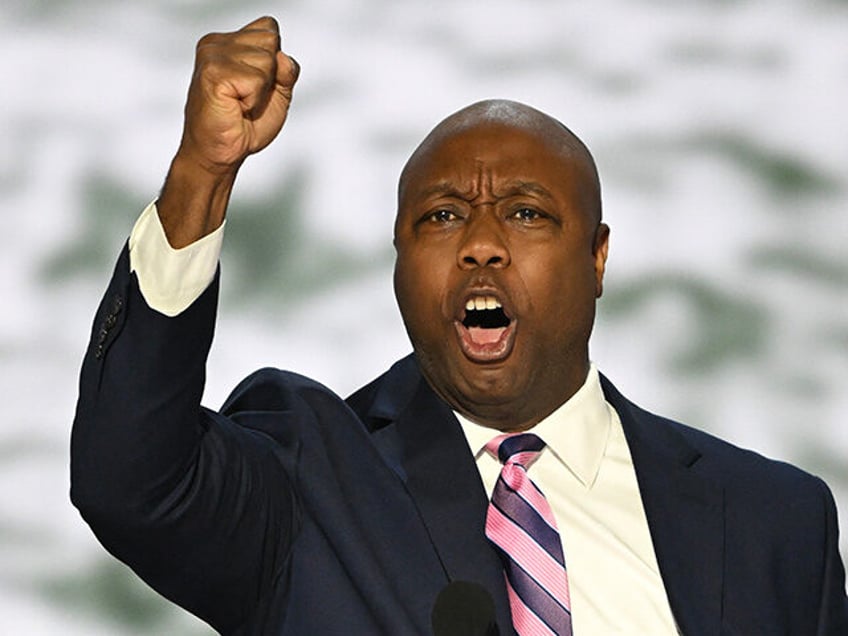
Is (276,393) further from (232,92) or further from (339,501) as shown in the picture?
(232,92)

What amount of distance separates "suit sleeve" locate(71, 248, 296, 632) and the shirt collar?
0.38 m

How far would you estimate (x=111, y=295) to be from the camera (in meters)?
1.84

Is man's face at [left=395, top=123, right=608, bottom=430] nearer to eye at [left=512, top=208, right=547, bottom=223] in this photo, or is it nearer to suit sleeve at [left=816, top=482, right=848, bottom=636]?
eye at [left=512, top=208, right=547, bottom=223]

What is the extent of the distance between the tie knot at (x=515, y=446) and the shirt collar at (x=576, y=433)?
0.06 ft

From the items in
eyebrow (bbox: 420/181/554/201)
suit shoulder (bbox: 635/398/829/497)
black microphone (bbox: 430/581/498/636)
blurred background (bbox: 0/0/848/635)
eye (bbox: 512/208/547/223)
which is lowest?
black microphone (bbox: 430/581/498/636)

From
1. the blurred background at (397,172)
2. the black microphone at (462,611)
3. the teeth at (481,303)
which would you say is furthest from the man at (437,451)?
the blurred background at (397,172)

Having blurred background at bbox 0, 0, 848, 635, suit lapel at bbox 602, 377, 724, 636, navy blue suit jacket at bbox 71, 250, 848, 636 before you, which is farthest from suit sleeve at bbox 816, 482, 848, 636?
blurred background at bbox 0, 0, 848, 635

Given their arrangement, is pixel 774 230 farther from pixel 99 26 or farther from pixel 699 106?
pixel 99 26

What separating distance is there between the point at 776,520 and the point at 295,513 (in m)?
0.57

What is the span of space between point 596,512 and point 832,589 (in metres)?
0.28

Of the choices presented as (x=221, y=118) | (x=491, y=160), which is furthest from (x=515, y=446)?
(x=221, y=118)

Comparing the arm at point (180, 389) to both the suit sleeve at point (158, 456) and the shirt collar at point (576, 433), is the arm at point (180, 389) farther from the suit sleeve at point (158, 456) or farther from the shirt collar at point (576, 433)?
the shirt collar at point (576, 433)

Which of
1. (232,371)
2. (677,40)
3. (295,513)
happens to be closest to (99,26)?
(232,371)

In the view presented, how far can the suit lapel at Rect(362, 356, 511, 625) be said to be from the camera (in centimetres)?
204
